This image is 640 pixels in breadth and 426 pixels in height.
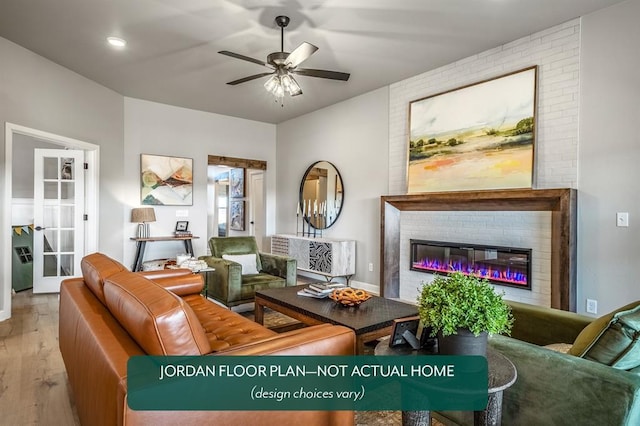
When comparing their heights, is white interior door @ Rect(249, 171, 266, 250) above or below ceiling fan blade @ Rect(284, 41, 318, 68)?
below

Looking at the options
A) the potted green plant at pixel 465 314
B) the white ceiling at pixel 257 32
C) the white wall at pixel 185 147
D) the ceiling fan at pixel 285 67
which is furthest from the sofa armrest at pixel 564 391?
the white wall at pixel 185 147

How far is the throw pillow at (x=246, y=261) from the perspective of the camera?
169 inches

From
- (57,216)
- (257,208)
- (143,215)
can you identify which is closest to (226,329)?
(143,215)

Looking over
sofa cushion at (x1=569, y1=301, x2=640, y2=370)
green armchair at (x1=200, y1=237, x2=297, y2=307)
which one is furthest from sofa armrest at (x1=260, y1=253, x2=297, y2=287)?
sofa cushion at (x1=569, y1=301, x2=640, y2=370)

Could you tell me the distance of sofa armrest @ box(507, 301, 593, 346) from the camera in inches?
77.1

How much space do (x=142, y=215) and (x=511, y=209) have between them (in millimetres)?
4942

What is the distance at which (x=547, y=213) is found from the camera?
3523mm

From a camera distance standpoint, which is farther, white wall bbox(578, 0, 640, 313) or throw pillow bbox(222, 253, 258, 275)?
throw pillow bbox(222, 253, 258, 275)

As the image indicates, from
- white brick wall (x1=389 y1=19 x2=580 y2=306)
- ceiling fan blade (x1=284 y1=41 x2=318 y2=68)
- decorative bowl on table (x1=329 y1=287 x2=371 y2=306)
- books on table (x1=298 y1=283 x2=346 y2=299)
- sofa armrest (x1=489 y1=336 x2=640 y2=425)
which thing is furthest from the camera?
white brick wall (x1=389 y1=19 x2=580 y2=306)

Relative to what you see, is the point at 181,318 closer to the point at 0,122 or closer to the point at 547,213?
the point at 547,213

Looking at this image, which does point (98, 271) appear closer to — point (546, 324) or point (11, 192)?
point (546, 324)

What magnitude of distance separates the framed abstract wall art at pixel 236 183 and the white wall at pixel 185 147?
158 cm

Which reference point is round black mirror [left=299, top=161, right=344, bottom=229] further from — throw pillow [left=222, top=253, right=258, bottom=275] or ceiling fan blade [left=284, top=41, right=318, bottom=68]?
ceiling fan blade [left=284, top=41, right=318, bottom=68]

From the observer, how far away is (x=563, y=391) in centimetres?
130
